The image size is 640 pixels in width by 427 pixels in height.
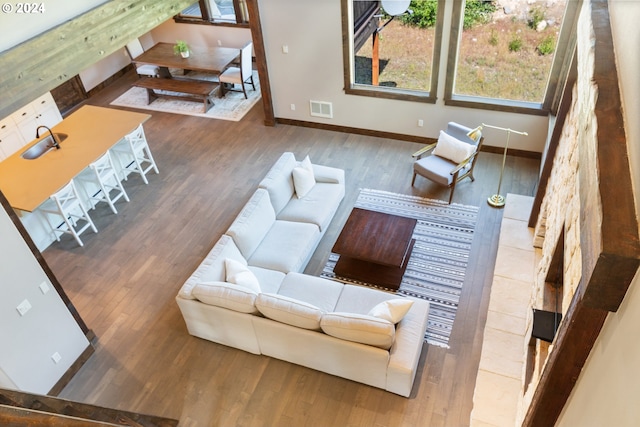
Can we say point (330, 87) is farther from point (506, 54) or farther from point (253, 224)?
point (253, 224)

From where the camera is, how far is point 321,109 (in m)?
7.65

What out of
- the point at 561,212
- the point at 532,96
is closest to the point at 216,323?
the point at 561,212

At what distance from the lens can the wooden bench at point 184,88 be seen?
8.60 m

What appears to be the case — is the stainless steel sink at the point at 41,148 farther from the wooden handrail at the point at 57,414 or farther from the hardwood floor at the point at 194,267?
the wooden handrail at the point at 57,414

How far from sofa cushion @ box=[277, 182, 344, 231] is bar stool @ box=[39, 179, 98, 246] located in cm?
263

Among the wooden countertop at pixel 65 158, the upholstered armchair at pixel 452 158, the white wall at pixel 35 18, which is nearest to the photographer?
the white wall at pixel 35 18

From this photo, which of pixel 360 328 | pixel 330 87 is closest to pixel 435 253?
pixel 360 328

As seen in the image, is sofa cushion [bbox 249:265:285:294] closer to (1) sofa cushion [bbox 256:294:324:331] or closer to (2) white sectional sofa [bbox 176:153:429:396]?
(2) white sectional sofa [bbox 176:153:429:396]

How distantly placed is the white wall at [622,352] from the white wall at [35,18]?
4.07 metres

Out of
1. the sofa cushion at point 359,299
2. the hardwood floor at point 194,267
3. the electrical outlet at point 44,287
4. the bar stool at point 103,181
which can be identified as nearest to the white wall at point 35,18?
the electrical outlet at point 44,287

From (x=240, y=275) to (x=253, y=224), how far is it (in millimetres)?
793

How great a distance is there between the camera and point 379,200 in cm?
636

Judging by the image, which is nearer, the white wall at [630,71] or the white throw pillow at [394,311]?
the white wall at [630,71]

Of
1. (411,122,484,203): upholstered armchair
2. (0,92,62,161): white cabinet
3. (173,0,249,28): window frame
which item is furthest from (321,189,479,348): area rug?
(0,92,62,161): white cabinet
